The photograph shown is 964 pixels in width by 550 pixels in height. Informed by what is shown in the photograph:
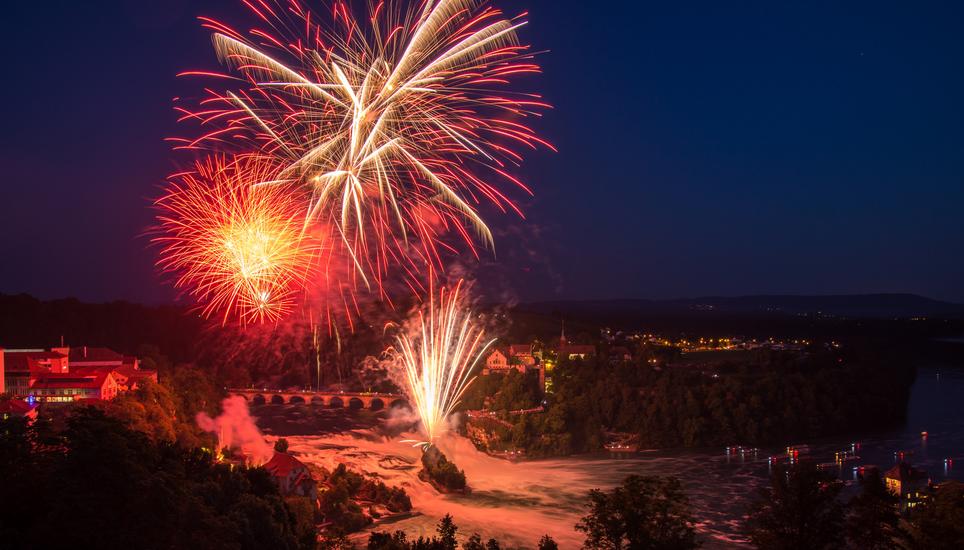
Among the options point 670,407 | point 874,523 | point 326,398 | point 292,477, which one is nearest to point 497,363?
point 670,407

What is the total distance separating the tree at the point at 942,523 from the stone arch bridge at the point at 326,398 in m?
22.6

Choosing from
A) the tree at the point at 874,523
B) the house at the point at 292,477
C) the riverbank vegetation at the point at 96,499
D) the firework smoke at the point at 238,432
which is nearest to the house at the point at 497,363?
the firework smoke at the point at 238,432

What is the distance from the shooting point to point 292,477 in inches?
516

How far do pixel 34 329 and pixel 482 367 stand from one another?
17650 mm

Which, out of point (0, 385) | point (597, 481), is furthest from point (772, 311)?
point (0, 385)

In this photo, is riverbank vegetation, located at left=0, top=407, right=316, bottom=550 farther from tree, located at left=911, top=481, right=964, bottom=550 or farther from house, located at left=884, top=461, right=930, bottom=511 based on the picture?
house, located at left=884, top=461, right=930, bottom=511

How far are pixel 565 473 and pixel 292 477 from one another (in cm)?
801

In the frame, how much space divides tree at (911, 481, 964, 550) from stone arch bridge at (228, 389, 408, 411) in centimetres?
2257

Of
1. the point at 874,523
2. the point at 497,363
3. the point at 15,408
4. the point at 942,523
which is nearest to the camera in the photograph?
the point at 942,523

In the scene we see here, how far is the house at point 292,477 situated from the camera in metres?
12.9

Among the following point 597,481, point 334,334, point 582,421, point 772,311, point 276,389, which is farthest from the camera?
point 772,311

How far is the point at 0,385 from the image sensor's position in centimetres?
1505

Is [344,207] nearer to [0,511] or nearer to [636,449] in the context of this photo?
[0,511]

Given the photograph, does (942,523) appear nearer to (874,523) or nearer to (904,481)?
(874,523)
